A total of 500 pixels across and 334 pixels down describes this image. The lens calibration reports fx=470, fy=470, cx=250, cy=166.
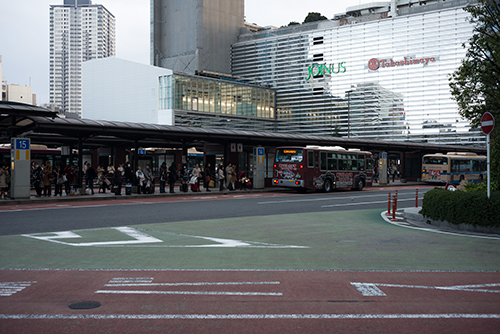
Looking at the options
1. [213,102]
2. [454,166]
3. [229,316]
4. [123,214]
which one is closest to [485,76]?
[229,316]

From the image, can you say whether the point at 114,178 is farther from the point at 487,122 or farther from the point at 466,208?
the point at 487,122

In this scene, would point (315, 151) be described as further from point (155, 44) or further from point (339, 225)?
point (155, 44)

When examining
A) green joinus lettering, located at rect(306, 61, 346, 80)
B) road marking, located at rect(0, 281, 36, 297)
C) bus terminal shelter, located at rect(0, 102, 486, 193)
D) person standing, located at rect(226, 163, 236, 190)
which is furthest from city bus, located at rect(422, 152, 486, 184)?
green joinus lettering, located at rect(306, 61, 346, 80)

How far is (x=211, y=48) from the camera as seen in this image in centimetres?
11219

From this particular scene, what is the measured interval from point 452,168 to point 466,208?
31.7 metres

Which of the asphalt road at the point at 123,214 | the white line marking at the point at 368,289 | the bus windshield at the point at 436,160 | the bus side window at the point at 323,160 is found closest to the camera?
the white line marking at the point at 368,289

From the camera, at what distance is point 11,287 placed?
6.40 meters

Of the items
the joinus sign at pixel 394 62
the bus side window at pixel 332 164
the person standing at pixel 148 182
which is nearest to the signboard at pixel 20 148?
the person standing at pixel 148 182

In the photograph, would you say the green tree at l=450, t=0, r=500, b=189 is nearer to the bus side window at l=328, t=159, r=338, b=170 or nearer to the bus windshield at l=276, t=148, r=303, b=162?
the bus windshield at l=276, t=148, r=303, b=162

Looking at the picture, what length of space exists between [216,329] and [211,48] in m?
112

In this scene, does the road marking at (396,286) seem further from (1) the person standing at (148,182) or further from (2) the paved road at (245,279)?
(1) the person standing at (148,182)

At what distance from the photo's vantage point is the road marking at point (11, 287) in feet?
20.0

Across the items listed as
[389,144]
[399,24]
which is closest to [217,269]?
[389,144]

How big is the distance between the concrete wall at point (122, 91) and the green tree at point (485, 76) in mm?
71402
